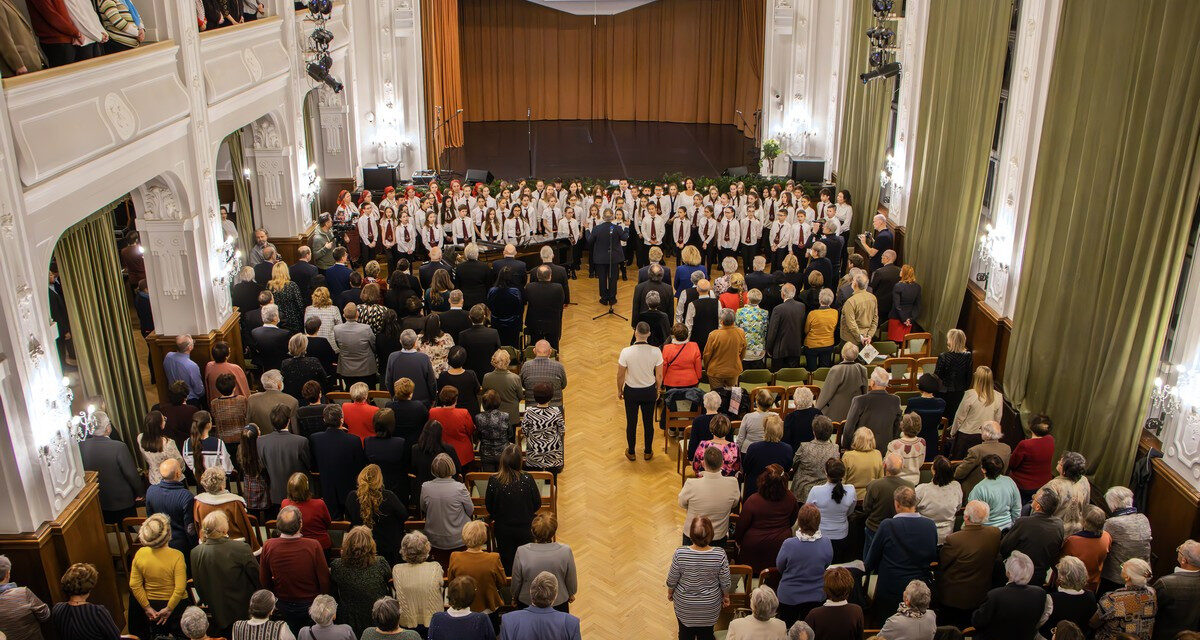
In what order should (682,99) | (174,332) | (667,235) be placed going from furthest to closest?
(682,99), (667,235), (174,332)

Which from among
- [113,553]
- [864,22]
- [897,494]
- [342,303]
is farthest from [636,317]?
[864,22]

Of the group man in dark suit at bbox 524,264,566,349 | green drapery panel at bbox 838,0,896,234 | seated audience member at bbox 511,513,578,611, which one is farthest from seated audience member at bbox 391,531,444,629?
green drapery panel at bbox 838,0,896,234

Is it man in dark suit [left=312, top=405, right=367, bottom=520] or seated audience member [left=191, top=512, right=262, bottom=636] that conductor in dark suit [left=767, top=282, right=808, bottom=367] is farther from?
seated audience member [left=191, top=512, right=262, bottom=636]

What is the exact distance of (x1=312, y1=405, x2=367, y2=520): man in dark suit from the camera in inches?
269

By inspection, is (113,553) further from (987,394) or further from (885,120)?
(885,120)

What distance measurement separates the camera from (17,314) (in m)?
6.15

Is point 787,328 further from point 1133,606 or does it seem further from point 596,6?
point 596,6

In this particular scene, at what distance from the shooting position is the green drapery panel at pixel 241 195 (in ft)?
41.6

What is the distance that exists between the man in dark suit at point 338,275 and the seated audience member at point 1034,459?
7211 mm

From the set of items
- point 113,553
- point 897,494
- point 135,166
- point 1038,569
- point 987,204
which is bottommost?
point 113,553

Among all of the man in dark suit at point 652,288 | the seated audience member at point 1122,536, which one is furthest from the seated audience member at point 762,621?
the man in dark suit at point 652,288

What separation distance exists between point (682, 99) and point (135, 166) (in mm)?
19938

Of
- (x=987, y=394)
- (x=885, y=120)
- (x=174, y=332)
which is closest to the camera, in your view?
(x=987, y=394)

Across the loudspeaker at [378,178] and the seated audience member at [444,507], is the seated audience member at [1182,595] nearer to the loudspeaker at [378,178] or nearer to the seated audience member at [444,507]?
the seated audience member at [444,507]
